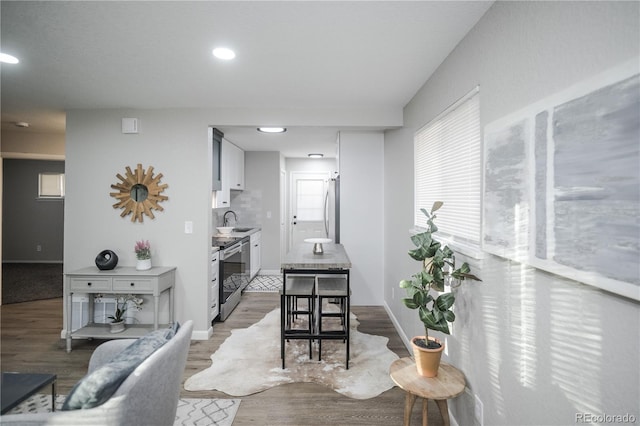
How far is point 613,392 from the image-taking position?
3.23 feet

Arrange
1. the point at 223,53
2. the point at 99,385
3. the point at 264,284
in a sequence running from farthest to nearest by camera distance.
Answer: the point at 264,284 → the point at 223,53 → the point at 99,385

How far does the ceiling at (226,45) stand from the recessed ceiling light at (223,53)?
0.05m

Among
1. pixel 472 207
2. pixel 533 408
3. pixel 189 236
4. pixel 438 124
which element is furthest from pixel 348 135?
pixel 533 408

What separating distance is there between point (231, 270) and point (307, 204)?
3.28 meters

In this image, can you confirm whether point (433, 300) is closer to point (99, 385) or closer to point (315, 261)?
point (315, 261)

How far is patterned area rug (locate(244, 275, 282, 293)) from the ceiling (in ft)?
10.1

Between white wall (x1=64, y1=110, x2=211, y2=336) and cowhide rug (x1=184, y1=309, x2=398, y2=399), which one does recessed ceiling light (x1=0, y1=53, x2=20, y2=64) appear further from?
cowhide rug (x1=184, y1=309, x2=398, y2=399)

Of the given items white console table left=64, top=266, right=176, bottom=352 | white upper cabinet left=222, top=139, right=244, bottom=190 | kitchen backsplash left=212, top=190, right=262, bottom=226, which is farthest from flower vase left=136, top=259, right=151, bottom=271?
kitchen backsplash left=212, top=190, right=262, bottom=226

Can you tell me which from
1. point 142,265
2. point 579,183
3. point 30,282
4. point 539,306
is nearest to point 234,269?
point 142,265

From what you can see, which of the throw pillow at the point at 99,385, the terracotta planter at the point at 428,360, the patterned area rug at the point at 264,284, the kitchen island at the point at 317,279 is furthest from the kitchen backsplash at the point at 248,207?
the throw pillow at the point at 99,385

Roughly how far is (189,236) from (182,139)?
1.04 m

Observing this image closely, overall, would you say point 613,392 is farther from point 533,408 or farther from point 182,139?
point 182,139

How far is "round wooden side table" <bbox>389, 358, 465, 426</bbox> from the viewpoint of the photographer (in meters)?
1.72

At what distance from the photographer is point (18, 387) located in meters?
1.48
